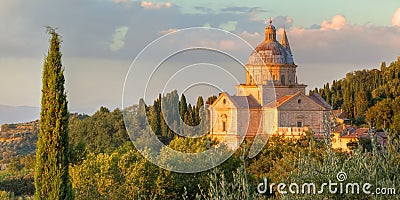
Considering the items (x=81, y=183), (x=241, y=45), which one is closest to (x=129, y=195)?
(x=81, y=183)

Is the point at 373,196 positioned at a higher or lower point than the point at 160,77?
lower

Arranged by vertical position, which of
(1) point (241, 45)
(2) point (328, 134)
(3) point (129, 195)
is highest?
(1) point (241, 45)

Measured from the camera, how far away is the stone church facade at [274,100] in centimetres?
3284

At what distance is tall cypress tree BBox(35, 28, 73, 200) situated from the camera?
1171cm

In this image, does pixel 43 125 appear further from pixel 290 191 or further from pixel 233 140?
pixel 233 140

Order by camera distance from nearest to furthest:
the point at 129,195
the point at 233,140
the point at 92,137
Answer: the point at 129,195 → the point at 233,140 → the point at 92,137

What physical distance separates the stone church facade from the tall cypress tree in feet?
58.7

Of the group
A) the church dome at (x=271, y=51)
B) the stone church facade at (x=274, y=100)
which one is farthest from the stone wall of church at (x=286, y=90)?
the church dome at (x=271, y=51)

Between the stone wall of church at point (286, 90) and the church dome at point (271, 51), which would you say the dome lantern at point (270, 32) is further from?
the stone wall of church at point (286, 90)

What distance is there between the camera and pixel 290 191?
6164 millimetres

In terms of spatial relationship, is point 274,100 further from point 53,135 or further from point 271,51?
point 53,135

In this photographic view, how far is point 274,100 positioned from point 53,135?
2957cm

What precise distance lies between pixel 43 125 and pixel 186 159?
20.0 feet

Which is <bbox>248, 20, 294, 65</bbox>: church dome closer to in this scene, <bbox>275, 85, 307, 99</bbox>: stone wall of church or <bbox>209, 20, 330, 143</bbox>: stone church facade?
<bbox>209, 20, 330, 143</bbox>: stone church facade
